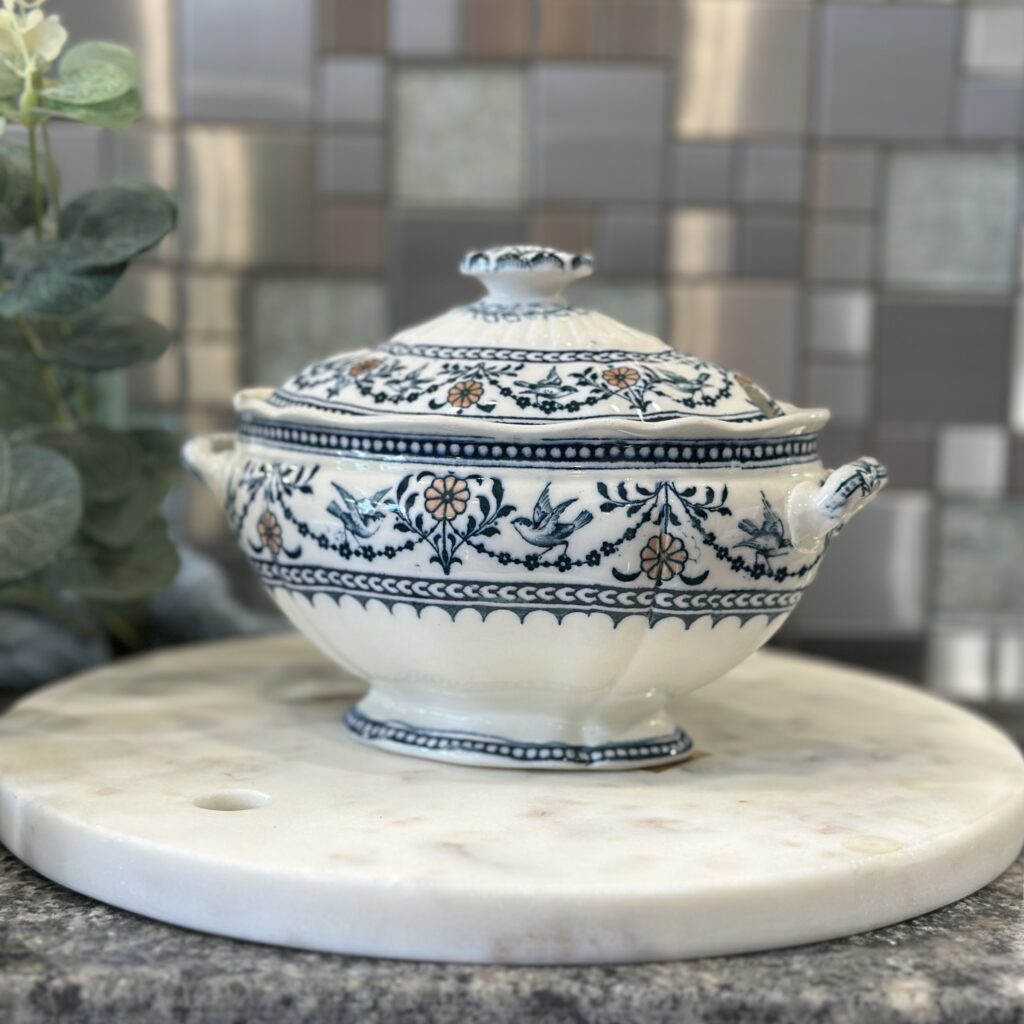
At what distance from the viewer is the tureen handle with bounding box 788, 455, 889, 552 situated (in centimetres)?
67

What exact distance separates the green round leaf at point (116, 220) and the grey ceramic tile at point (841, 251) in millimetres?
514

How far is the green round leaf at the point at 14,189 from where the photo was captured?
2.72ft

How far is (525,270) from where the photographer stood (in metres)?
0.72

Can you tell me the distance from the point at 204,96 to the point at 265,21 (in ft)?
0.25

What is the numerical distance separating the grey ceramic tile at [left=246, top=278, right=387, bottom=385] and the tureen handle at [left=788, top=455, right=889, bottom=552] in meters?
0.51

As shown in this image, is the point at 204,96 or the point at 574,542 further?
the point at 204,96

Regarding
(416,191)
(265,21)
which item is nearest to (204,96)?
(265,21)

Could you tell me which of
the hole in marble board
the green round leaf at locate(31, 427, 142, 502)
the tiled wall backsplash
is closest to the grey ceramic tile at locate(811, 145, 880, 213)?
the tiled wall backsplash

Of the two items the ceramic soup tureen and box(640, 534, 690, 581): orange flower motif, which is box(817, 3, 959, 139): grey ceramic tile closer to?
the ceramic soup tureen

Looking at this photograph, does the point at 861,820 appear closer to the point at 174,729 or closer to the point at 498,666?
the point at 498,666

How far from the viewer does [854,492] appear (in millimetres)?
670

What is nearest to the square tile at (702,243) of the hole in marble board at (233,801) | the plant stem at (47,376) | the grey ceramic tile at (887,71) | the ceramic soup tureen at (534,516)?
the grey ceramic tile at (887,71)

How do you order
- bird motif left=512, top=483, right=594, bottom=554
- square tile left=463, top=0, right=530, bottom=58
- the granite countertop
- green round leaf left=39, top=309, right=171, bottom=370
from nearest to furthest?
1. the granite countertop
2. bird motif left=512, top=483, right=594, bottom=554
3. green round leaf left=39, top=309, right=171, bottom=370
4. square tile left=463, top=0, right=530, bottom=58

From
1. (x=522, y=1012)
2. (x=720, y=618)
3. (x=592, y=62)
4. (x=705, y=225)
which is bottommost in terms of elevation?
(x=522, y=1012)
